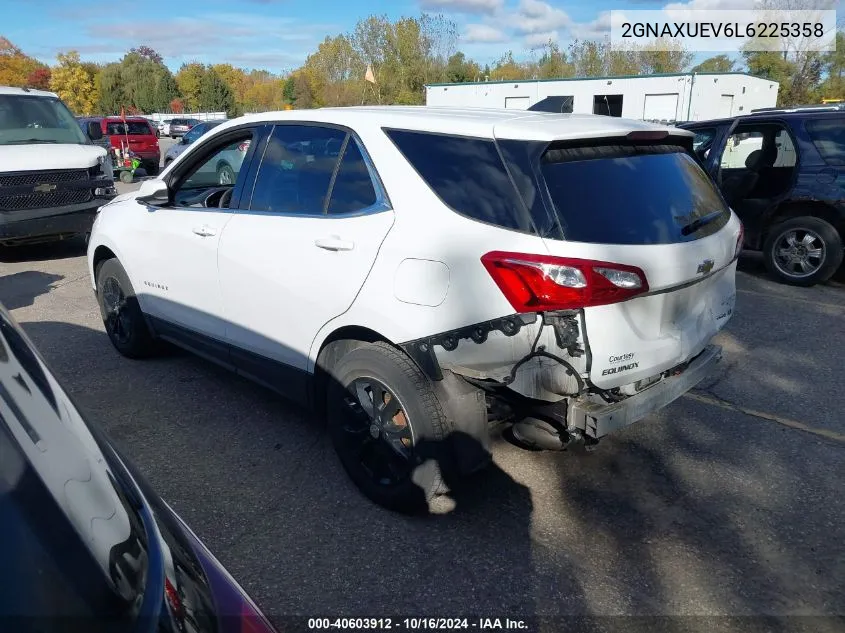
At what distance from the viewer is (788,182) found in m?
7.35

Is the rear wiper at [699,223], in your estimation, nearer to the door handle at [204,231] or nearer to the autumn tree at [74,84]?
the door handle at [204,231]

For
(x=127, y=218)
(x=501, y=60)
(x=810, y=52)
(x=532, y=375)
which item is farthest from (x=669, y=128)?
(x=501, y=60)

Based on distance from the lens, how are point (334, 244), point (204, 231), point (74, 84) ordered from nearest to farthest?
point (334, 244)
point (204, 231)
point (74, 84)

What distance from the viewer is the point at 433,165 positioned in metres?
2.98

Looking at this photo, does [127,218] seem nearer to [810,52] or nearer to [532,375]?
[532,375]

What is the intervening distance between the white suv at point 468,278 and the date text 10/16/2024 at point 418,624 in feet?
2.00

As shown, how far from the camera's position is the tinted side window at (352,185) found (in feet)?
10.4

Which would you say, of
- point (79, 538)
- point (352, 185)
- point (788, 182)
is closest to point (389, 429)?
point (352, 185)

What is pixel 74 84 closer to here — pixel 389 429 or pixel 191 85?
pixel 191 85

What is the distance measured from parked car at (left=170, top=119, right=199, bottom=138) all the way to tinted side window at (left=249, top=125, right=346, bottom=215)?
133 feet

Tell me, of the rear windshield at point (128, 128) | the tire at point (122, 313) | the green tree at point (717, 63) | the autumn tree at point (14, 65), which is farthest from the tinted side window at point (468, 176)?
the autumn tree at point (14, 65)

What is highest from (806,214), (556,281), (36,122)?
(36,122)

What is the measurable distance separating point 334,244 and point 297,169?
0.72m

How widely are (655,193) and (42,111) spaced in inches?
379
